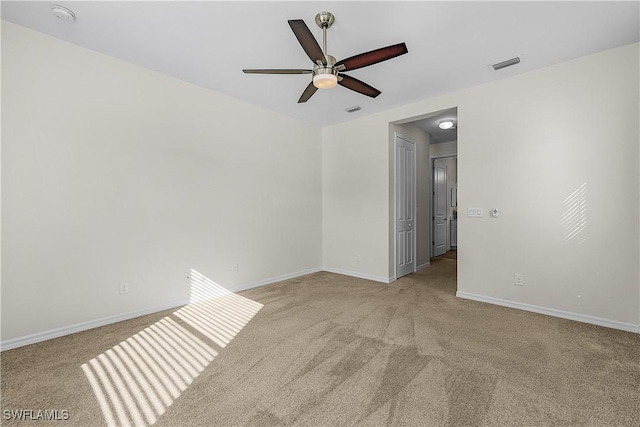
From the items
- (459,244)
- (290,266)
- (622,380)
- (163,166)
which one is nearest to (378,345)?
(622,380)

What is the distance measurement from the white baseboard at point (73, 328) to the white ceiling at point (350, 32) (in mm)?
2576

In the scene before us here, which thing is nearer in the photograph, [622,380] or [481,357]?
[622,380]

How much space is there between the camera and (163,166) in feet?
10.5

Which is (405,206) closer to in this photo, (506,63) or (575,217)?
(575,217)

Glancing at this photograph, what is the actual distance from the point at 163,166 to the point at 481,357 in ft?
11.7

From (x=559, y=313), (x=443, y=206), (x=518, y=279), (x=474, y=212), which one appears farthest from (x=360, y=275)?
(x=443, y=206)

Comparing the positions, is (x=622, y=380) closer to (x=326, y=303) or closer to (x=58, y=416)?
(x=326, y=303)

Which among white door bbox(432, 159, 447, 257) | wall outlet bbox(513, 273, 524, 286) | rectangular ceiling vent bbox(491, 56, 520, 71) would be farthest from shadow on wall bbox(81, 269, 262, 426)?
white door bbox(432, 159, 447, 257)

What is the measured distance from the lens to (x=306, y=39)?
76.7 inches

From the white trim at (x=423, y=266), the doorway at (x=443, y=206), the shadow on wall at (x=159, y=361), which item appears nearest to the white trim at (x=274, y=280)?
the shadow on wall at (x=159, y=361)

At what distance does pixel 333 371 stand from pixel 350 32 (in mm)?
2673

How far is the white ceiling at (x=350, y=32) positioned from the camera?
214 centimetres

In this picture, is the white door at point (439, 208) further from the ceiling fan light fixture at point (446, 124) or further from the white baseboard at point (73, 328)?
the white baseboard at point (73, 328)

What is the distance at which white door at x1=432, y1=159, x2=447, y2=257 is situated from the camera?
22.5ft
